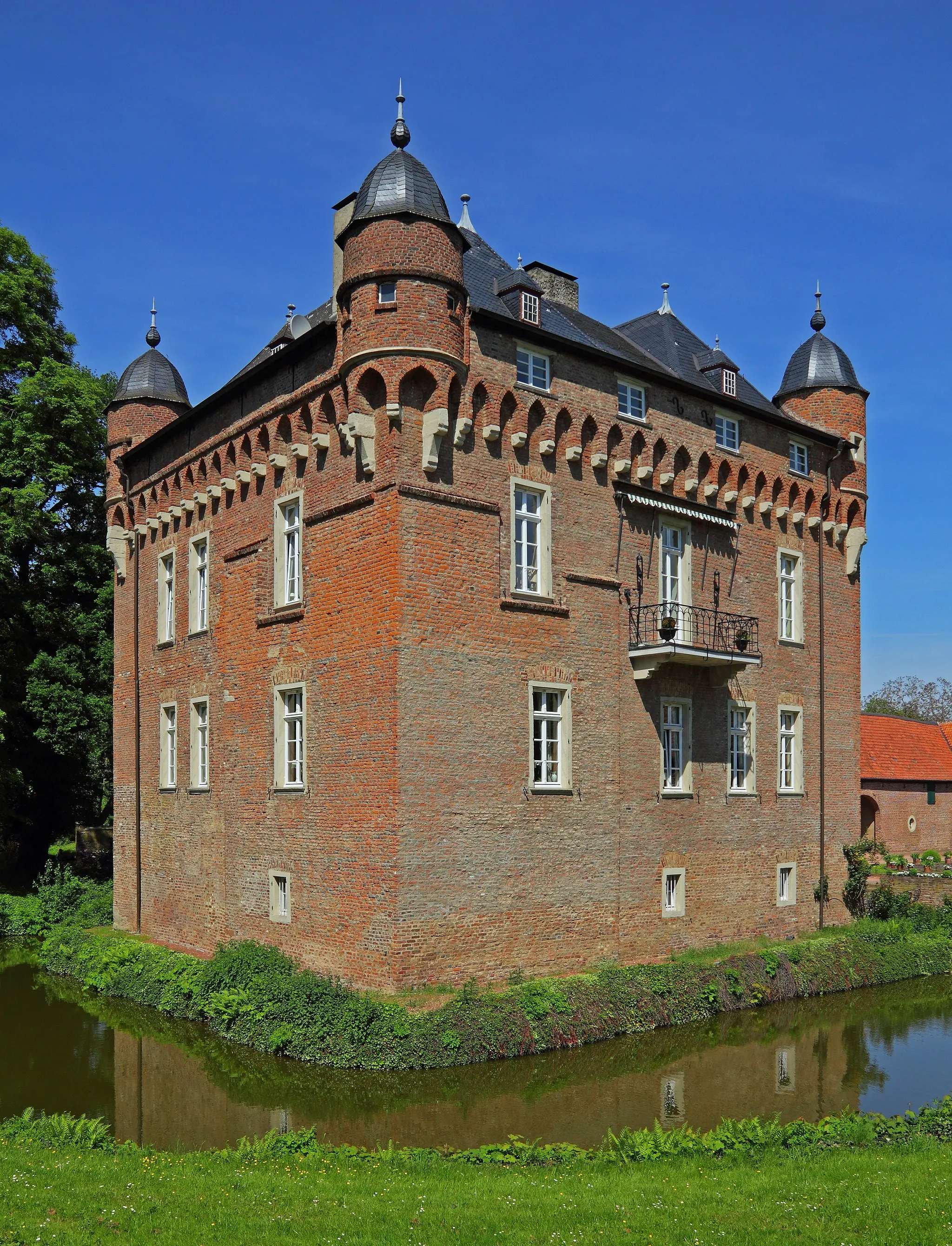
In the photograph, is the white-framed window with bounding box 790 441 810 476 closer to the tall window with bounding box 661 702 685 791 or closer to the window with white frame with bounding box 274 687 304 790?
the tall window with bounding box 661 702 685 791

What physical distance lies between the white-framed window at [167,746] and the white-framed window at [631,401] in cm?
1069

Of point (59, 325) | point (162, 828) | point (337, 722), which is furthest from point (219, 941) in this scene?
point (59, 325)

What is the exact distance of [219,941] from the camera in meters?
19.8

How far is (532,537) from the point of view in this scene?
18047mm

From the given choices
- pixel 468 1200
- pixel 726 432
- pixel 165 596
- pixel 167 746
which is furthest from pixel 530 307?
pixel 468 1200

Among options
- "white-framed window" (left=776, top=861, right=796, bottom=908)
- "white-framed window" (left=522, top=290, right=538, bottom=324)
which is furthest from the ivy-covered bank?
"white-framed window" (left=522, top=290, right=538, bottom=324)

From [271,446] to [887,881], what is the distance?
16124 millimetres

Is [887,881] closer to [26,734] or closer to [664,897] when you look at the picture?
[664,897]

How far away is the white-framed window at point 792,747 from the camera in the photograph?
2273 centimetres

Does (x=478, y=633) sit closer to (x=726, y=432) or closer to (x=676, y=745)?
(x=676, y=745)

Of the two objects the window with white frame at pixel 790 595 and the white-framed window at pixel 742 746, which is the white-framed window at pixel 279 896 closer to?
the white-framed window at pixel 742 746

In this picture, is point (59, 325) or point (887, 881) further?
point (59, 325)

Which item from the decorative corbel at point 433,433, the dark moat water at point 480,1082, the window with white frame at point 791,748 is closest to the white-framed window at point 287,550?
the decorative corbel at point 433,433

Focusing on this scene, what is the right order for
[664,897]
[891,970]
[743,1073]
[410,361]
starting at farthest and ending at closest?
1. [891,970]
2. [664,897]
3. [410,361]
4. [743,1073]
